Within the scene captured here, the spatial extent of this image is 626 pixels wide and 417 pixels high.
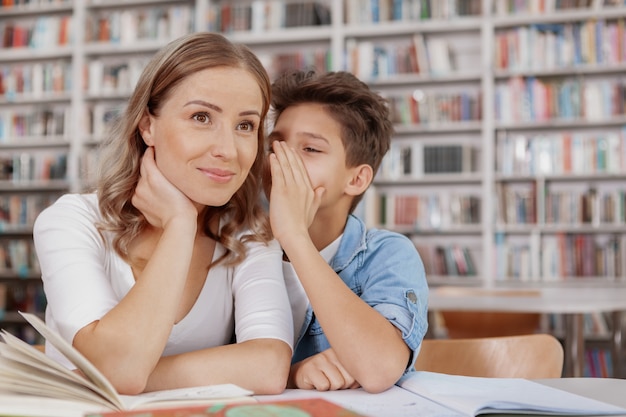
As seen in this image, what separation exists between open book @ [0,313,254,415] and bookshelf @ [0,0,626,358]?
4044 millimetres

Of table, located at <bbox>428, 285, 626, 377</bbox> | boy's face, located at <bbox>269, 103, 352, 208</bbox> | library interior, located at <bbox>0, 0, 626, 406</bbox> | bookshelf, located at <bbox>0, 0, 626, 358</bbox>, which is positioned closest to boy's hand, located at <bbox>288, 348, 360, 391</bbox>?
boy's face, located at <bbox>269, 103, 352, 208</bbox>

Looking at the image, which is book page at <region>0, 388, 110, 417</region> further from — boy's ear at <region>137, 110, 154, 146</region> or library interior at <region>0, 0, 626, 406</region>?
library interior at <region>0, 0, 626, 406</region>

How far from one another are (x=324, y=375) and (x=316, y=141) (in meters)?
0.57

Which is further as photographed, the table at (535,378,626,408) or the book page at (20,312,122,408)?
the table at (535,378,626,408)

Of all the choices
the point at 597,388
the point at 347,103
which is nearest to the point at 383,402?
the point at 597,388

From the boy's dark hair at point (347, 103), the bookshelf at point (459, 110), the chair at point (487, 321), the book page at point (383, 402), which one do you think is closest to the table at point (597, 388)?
the book page at point (383, 402)

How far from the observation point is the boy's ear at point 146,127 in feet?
4.05

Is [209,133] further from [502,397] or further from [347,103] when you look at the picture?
[502,397]

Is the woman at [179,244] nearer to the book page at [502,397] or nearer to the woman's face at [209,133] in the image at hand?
the woman's face at [209,133]

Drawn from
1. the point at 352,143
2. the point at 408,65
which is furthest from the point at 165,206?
the point at 408,65

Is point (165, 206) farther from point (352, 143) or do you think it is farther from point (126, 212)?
point (352, 143)

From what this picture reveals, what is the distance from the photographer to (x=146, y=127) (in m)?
1.25

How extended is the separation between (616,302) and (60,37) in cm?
454

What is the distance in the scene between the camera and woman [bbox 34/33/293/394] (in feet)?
3.24
